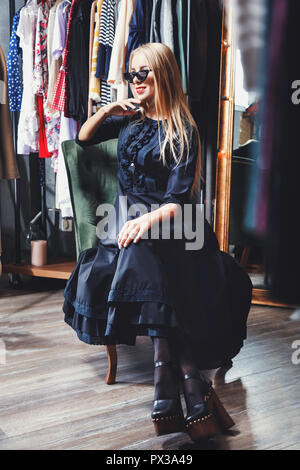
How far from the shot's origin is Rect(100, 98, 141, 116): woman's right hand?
1540mm

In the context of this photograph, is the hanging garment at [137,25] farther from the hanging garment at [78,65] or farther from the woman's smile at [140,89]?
the woman's smile at [140,89]

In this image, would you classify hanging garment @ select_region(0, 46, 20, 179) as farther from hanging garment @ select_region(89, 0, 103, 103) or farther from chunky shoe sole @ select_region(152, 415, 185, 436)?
chunky shoe sole @ select_region(152, 415, 185, 436)

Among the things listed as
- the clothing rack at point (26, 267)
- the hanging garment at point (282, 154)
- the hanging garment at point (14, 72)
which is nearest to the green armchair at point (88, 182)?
the clothing rack at point (26, 267)

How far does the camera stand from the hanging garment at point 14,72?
276cm

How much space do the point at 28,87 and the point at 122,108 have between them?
4.76 feet

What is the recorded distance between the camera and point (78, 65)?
2.64 meters

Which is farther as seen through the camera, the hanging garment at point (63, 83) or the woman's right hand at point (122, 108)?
the hanging garment at point (63, 83)

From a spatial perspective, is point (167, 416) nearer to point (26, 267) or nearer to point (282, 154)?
point (282, 154)

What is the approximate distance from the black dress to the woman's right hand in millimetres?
29

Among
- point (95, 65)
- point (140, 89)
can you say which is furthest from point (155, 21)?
point (140, 89)

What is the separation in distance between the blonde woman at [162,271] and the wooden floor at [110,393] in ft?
0.44

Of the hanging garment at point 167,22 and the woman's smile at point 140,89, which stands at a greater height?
the hanging garment at point 167,22
